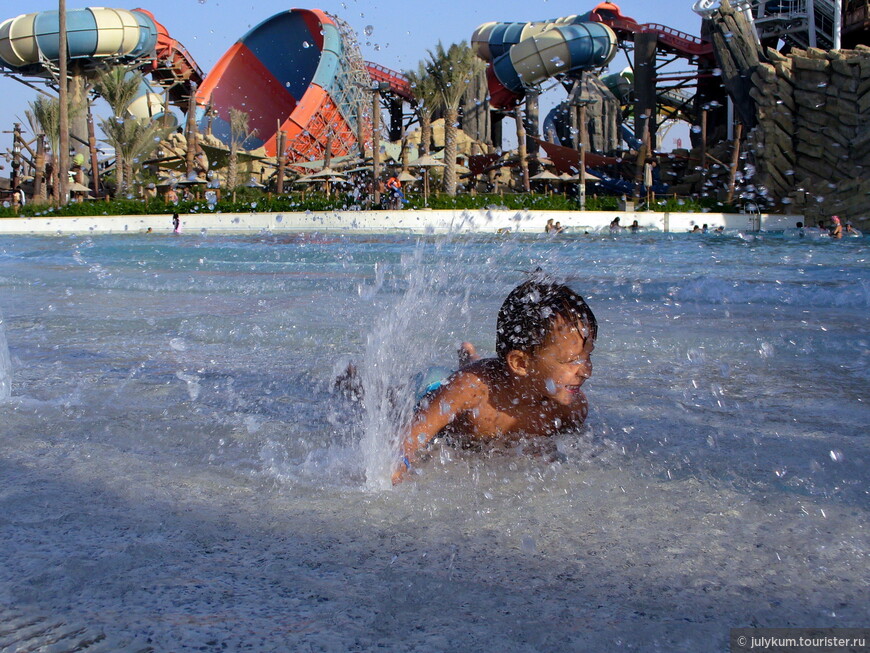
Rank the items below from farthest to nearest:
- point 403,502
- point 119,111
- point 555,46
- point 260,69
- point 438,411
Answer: point 260,69, point 555,46, point 119,111, point 438,411, point 403,502

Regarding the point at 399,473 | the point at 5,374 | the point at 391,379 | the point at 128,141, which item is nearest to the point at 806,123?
the point at 128,141

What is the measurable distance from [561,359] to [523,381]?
15cm

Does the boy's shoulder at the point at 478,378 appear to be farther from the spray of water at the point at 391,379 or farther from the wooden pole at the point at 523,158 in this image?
the wooden pole at the point at 523,158

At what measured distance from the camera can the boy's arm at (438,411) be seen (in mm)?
2240

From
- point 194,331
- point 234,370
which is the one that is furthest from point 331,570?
point 194,331

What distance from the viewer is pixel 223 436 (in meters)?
2.67

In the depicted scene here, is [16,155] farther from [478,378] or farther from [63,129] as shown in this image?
[478,378]

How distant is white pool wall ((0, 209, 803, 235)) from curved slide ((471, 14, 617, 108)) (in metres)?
16.3

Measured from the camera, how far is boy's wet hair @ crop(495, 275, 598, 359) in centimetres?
226

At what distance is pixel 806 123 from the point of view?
26891 millimetres

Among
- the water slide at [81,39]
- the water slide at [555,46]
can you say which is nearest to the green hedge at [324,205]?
the water slide at [555,46]

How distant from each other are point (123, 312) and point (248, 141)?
4123 cm

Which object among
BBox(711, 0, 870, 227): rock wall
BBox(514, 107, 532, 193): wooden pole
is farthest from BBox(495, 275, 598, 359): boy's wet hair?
BBox(514, 107, 532, 193): wooden pole

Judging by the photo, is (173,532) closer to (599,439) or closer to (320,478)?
(320,478)
